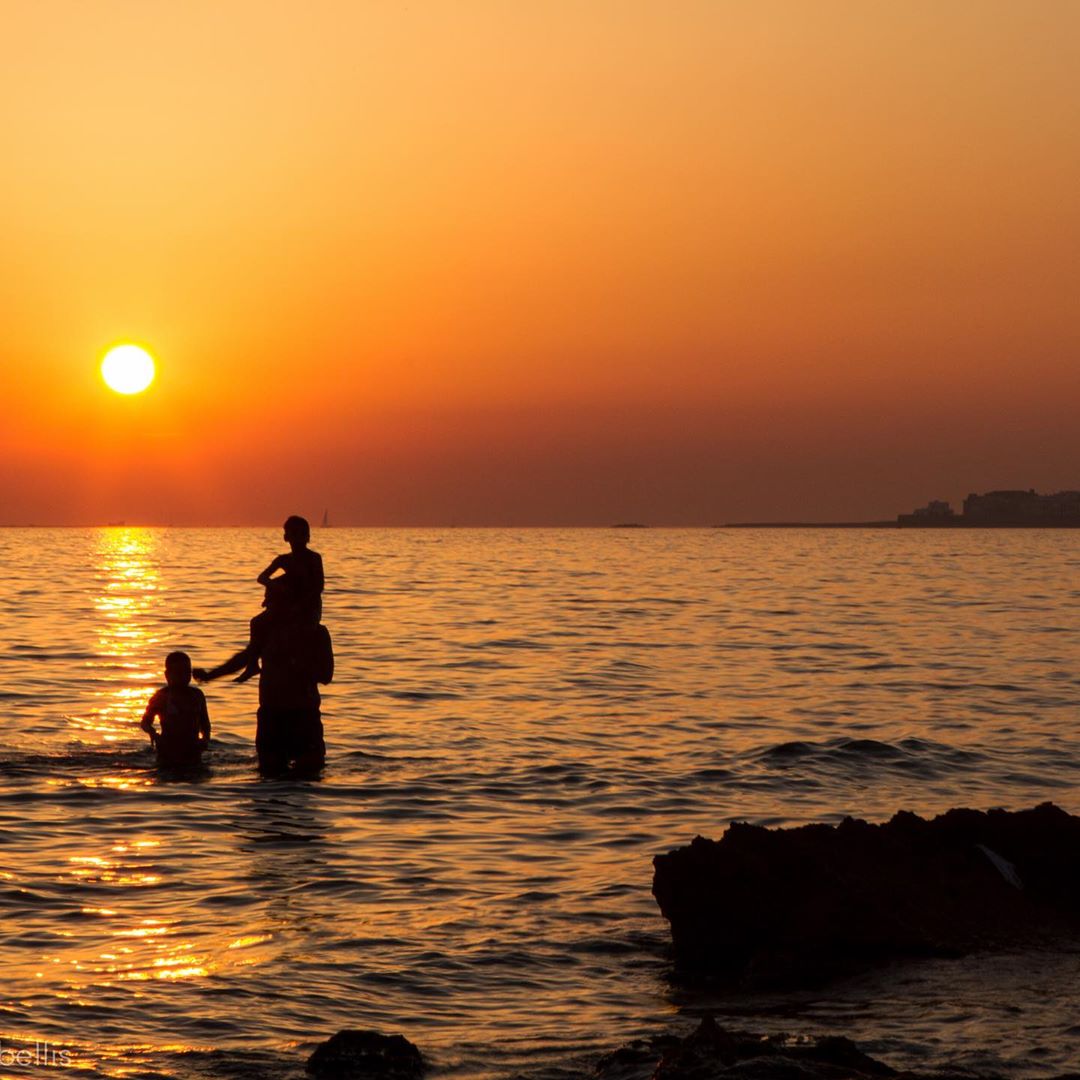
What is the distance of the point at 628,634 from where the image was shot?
38.5m

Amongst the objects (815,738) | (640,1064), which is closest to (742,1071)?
(640,1064)

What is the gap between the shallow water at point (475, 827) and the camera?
8.05 m

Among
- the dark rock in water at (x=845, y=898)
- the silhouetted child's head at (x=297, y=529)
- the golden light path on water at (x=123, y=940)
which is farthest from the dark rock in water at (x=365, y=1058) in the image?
the silhouetted child's head at (x=297, y=529)

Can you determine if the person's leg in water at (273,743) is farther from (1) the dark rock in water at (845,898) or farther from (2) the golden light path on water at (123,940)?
A: (1) the dark rock in water at (845,898)

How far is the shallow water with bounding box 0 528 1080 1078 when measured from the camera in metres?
8.05

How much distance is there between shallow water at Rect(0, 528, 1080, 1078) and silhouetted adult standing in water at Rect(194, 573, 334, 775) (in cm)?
61

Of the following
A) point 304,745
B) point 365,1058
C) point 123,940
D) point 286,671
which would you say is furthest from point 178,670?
point 365,1058

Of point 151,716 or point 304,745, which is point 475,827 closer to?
point 304,745

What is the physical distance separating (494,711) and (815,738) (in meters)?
5.25

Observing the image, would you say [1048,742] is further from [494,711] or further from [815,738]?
[494,711]

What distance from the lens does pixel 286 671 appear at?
16.1 metres

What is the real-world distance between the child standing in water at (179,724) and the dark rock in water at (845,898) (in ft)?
27.9

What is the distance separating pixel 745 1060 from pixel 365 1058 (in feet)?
5.96

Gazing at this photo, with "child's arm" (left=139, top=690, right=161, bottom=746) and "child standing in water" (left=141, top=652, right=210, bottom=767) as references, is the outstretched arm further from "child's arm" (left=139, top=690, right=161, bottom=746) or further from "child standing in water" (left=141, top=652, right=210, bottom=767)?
"child's arm" (left=139, top=690, right=161, bottom=746)
